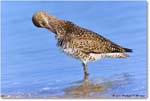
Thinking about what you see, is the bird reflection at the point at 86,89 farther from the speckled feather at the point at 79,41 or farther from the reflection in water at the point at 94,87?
the speckled feather at the point at 79,41

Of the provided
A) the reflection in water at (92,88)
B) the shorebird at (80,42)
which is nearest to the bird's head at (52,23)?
the shorebird at (80,42)

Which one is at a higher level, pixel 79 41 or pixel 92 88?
pixel 79 41

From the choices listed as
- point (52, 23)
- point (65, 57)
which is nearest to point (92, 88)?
point (65, 57)

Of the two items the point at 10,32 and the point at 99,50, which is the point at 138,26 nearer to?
the point at 99,50

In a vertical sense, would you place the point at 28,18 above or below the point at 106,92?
above

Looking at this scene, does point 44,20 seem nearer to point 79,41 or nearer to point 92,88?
point 79,41

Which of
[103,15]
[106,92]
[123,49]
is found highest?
[103,15]

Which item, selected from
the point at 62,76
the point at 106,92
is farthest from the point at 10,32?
the point at 106,92
